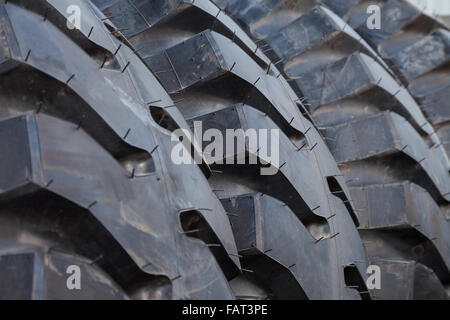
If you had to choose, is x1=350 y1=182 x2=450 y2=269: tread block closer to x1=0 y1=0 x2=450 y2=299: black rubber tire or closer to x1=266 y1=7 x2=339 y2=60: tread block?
x1=0 y1=0 x2=450 y2=299: black rubber tire

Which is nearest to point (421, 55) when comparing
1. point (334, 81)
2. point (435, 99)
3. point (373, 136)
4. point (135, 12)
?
point (435, 99)

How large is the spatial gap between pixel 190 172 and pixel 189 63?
0.51m

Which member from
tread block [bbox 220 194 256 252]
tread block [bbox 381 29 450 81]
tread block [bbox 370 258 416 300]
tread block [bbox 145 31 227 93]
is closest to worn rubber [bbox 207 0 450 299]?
tread block [bbox 370 258 416 300]

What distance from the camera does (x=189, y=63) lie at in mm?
1957

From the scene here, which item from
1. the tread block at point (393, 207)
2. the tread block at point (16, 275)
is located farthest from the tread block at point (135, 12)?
the tread block at point (16, 275)

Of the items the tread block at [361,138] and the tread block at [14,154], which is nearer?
the tread block at [14,154]

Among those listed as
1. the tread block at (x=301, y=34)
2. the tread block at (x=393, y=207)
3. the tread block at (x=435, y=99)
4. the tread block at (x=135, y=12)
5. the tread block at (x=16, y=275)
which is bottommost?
the tread block at (x=16, y=275)

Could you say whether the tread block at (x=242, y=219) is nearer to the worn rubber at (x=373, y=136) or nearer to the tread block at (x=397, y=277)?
the worn rubber at (x=373, y=136)

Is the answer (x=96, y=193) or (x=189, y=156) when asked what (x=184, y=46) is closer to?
(x=189, y=156)

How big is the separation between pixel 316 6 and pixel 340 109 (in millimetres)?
456

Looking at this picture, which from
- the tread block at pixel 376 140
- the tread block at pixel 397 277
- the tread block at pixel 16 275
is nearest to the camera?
the tread block at pixel 16 275

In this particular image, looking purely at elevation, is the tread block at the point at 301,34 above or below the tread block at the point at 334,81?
above

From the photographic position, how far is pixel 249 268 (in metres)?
1.73

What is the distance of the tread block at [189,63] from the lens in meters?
1.93
